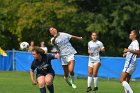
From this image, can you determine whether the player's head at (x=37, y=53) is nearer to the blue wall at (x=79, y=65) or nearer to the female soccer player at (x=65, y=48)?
the female soccer player at (x=65, y=48)

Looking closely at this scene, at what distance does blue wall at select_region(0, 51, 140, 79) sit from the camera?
95.1ft

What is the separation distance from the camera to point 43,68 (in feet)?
51.2

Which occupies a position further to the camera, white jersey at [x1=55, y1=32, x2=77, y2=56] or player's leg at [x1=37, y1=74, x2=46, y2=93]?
white jersey at [x1=55, y1=32, x2=77, y2=56]

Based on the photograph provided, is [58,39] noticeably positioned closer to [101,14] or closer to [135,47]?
[135,47]

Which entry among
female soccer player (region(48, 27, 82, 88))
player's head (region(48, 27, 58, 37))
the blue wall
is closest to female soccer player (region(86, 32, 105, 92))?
female soccer player (region(48, 27, 82, 88))

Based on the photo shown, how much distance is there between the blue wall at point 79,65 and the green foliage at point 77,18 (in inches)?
198

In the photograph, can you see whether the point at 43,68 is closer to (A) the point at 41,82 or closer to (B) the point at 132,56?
(A) the point at 41,82

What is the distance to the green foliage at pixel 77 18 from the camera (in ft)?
135

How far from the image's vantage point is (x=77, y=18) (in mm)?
41250

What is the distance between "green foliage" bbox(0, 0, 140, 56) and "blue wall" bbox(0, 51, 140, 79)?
16.5ft

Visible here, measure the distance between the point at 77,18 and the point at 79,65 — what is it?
10713 mm

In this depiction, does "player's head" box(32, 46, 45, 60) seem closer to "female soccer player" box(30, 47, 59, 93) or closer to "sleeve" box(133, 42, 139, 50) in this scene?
"female soccer player" box(30, 47, 59, 93)

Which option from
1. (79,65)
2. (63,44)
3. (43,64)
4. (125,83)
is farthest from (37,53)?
(79,65)

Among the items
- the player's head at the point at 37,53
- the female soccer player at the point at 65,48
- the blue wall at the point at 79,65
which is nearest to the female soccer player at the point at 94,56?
the female soccer player at the point at 65,48
